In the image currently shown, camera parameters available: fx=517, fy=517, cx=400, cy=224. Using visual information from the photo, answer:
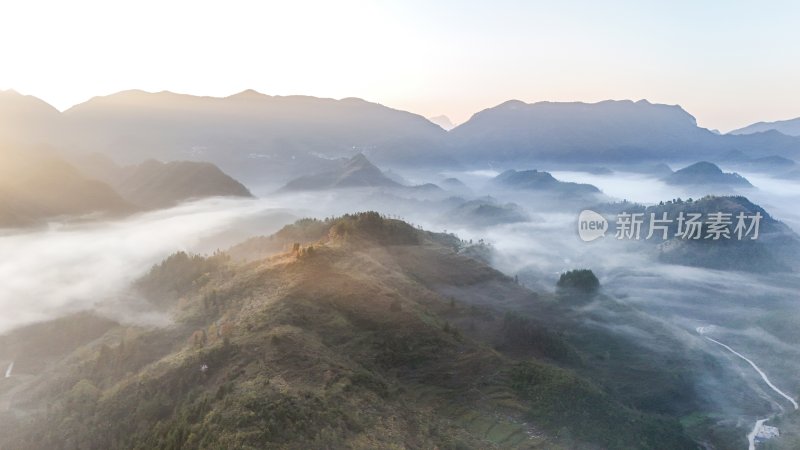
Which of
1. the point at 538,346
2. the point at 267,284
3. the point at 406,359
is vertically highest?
the point at 267,284

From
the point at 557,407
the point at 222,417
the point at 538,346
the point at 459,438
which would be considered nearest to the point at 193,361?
the point at 222,417

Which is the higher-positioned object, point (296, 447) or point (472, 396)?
point (296, 447)

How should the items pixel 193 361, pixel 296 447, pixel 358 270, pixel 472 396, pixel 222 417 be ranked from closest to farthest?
pixel 296 447, pixel 222 417, pixel 193 361, pixel 472 396, pixel 358 270

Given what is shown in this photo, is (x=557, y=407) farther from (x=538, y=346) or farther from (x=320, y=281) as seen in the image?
(x=320, y=281)

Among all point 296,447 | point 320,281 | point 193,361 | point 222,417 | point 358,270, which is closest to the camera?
point 296,447

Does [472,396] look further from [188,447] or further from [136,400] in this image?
[136,400]

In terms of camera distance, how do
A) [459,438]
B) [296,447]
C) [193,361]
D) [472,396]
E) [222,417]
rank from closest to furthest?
1. [296,447]
2. [222,417]
3. [459,438]
4. [193,361]
5. [472,396]

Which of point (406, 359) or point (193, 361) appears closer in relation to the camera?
point (193, 361)

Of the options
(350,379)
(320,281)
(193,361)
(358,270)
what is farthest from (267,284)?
(350,379)

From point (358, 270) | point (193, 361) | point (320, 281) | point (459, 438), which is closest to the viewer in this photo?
point (459, 438)
